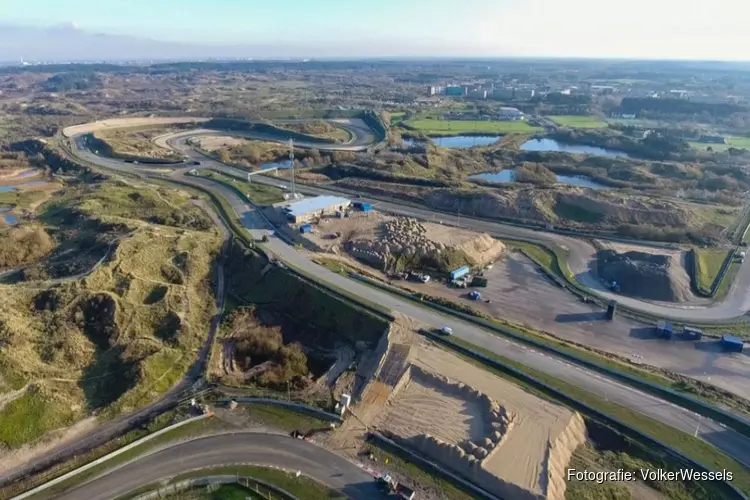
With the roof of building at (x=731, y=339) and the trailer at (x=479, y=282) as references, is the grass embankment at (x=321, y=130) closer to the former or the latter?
the trailer at (x=479, y=282)

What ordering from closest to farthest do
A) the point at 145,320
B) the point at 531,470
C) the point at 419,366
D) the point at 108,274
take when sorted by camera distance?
the point at 531,470
the point at 419,366
the point at 145,320
the point at 108,274

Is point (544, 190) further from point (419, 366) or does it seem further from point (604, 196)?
point (419, 366)

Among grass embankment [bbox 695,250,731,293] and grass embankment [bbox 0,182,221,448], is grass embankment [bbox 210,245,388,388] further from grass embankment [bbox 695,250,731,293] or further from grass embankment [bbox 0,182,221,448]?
grass embankment [bbox 695,250,731,293]

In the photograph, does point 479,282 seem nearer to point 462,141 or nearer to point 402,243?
point 402,243

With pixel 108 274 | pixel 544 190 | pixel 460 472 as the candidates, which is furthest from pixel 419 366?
pixel 544 190

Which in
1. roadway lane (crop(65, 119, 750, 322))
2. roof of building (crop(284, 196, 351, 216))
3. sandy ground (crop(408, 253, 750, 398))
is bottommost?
sandy ground (crop(408, 253, 750, 398))

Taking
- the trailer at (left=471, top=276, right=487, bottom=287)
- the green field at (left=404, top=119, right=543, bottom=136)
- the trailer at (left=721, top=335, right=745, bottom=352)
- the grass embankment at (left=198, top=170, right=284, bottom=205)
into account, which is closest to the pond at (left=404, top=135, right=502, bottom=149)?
the green field at (left=404, top=119, right=543, bottom=136)
